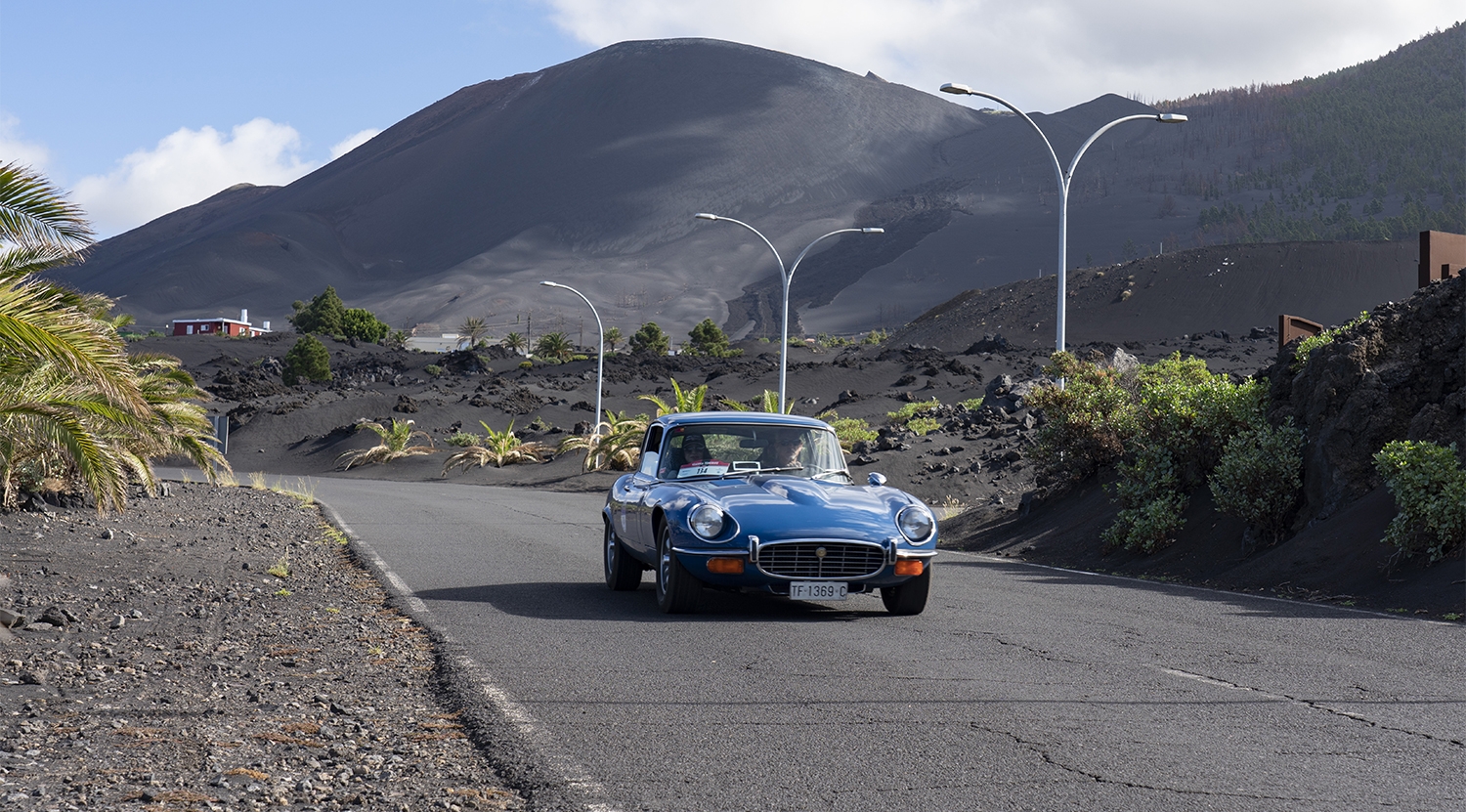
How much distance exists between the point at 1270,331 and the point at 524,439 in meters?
42.6

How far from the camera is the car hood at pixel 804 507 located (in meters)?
9.95

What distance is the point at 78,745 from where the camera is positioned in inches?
233

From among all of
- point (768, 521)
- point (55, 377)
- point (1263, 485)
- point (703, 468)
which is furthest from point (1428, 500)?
point (55, 377)

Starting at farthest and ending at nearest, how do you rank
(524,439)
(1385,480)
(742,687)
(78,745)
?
(524,439)
(1385,480)
(742,687)
(78,745)

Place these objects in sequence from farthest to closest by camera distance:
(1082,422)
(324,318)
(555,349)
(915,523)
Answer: (324,318) → (555,349) → (1082,422) → (915,523)

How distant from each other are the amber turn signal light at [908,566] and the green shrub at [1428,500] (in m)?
5.21

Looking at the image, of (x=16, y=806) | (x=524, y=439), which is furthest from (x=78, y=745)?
(x=524, y=439)

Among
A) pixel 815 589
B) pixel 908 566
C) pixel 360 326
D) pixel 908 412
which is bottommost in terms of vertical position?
pixel 815 589

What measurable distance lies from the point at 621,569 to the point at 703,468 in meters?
1.42

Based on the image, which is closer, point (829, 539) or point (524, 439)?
point (829, 539)

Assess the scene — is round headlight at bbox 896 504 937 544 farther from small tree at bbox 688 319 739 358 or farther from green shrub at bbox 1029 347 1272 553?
small tree at bbox 688 319 739 358

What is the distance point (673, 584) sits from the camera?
401 inches

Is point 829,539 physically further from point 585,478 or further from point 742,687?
point 585,478

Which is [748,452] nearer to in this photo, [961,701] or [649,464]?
[649,464]
